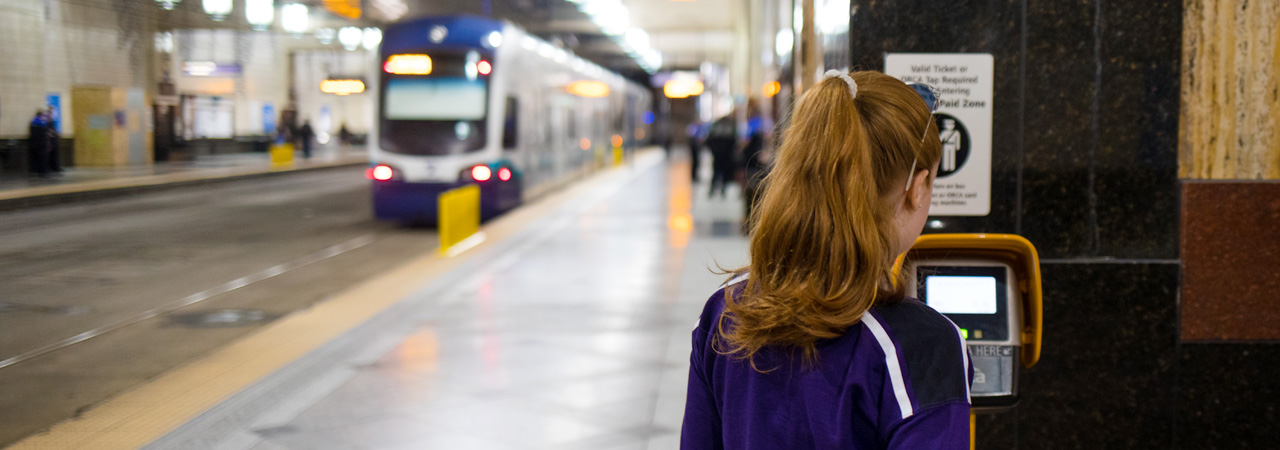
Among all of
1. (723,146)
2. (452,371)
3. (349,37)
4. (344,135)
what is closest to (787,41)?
(723,146)

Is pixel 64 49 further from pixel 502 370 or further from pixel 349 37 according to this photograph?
pixel 349 37

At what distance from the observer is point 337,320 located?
23.4 feet

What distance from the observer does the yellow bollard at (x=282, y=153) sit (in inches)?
475

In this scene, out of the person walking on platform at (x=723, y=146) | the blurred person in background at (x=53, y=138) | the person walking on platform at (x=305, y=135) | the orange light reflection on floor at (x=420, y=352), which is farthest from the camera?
the person walking on platform at (x=723, y=146)

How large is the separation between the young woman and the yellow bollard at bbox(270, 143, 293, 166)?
11.0 meters

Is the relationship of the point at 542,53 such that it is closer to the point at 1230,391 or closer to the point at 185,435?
the point at 185,435

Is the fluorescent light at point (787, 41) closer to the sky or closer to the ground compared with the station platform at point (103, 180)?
closer to the sky

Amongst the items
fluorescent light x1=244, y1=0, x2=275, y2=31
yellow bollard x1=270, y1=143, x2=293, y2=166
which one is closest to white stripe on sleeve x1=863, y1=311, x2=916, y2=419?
fluorescent light x1=244, y1=0, x2=275, y2=31

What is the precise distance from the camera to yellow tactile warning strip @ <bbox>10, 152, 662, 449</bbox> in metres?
4.57

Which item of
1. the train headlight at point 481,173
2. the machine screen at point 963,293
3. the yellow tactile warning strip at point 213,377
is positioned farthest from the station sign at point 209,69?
the train headlight at point 481,173

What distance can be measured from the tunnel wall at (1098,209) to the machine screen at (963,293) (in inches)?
48.0

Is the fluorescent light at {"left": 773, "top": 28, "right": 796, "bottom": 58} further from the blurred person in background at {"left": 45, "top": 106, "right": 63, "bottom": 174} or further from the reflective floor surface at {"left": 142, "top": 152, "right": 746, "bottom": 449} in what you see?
the blurred person in background at {"left": 45, "top": 106, "right": 63, "bottom": 174}

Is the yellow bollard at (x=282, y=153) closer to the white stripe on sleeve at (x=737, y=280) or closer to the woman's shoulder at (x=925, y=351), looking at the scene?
the white stripe on sleeve at (x=737, y=280)

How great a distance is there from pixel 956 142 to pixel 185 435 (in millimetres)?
3547
